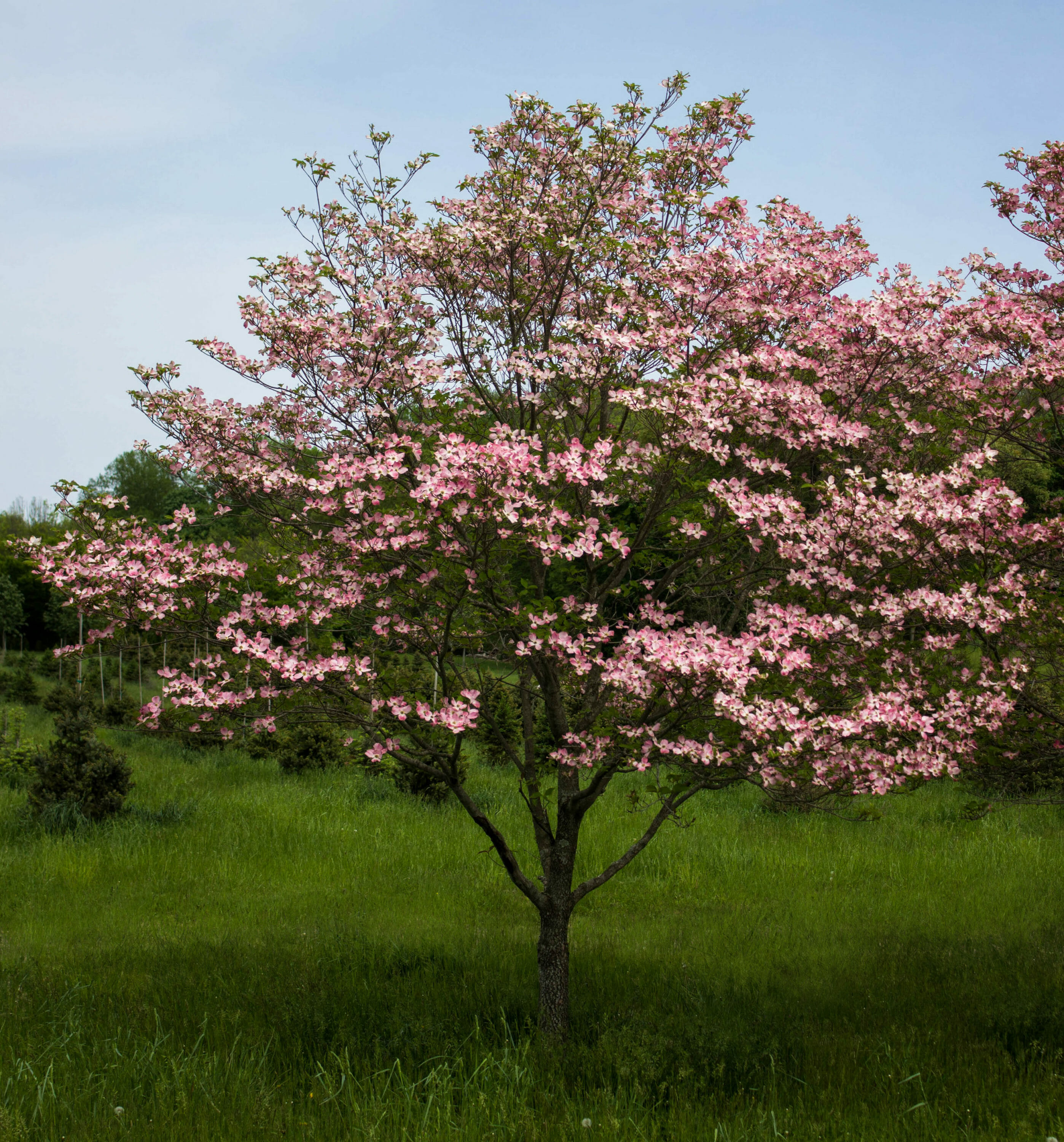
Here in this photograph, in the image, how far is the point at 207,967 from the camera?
330 inches

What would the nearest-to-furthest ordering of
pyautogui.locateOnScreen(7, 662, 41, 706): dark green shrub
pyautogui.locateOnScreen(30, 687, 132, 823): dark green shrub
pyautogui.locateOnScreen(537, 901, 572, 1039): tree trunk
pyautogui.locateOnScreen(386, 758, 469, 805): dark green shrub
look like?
1. pyautogui.locateOnScreen(537, 901, 572, 1039): tree trunk
2. pyautogui.locateOnScreen(30, 687, 132, 823): dark green shrub
3. pyautogui.locateOnScreen(386, 758, 469, 805): dark green shrub
4. pyautogui.locateOnScreen(7, 662, 41, 706): dark green shrub

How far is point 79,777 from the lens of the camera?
1328cm

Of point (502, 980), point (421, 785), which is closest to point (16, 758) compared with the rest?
point (421, 785)

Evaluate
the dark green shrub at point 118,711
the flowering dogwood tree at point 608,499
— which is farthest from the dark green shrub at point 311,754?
the flowering dogwood tree at point 608,499

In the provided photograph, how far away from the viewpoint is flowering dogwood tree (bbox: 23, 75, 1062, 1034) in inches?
223

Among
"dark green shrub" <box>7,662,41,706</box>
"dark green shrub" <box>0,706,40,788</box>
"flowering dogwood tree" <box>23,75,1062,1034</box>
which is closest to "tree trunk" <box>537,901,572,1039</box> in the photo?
"flowering dogwood tree" <box>23,75,1062,1034</box>

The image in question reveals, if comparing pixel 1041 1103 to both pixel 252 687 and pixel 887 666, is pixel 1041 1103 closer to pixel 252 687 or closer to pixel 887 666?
pixel 887 666

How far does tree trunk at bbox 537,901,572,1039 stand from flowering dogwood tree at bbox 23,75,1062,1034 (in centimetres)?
3

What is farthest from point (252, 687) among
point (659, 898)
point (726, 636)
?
point (659, 898)

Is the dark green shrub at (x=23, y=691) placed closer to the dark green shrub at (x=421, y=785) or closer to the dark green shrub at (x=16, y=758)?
the dark green shrub at (x=16, y=758)

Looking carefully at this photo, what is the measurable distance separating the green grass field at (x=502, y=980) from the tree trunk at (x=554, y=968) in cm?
23

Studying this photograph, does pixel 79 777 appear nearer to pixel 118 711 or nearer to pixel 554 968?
pixel 554 968

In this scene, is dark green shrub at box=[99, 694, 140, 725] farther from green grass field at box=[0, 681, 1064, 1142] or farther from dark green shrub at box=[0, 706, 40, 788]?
green grass field at box=[0, 681, 1064, 1142]

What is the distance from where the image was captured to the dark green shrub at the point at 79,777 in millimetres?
13211
